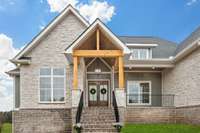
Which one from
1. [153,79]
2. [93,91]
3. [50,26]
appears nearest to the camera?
[50,26]

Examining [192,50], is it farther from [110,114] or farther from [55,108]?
[55,108]

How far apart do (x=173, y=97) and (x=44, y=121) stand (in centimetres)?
886

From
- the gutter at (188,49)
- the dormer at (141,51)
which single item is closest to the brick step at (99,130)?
the gutter at (188,49)

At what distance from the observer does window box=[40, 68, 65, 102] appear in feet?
→ 66.1

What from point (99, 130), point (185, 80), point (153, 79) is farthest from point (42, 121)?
point (185, 80)

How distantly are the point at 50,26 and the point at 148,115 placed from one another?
27.9ft

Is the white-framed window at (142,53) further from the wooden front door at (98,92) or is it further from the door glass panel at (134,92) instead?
the wooden front door at (98,92)

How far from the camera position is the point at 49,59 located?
2044 centimetres

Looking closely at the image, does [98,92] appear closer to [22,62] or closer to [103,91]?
[103,91]

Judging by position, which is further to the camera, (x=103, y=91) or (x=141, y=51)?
(x=141, y=51)

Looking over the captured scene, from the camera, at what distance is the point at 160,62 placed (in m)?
21.8

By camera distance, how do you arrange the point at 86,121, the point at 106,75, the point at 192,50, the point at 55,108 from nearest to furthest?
1. the point at 86,121
2. the point at 192,50
3. the point at 55,108
4. the point at 106,75

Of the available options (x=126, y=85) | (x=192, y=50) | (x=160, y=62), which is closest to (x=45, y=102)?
(x=126, y=85)

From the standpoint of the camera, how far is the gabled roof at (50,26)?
65.9ft
